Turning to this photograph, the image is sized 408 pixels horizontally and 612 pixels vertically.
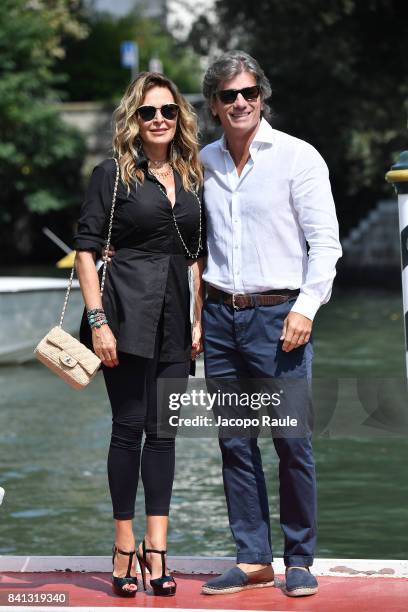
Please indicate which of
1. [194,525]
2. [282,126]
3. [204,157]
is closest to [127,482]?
[204,157]

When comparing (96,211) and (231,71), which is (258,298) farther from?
(231,71)

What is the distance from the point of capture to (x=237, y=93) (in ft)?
16.1

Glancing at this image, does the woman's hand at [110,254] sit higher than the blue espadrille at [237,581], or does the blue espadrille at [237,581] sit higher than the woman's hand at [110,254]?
the woman's hand at [110,254]

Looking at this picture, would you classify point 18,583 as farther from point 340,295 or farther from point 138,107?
point 340,295

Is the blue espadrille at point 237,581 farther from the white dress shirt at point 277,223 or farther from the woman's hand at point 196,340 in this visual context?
the white dress shirt at point 277,223

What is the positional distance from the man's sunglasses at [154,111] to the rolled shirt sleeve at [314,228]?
50 cm

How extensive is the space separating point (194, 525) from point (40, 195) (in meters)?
35.7

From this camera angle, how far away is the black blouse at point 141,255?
4914 mm

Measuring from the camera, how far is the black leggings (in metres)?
4.96

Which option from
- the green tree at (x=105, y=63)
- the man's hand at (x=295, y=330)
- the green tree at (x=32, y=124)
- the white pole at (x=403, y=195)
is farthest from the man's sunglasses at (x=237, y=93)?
the green tree at (x=105, y=63)

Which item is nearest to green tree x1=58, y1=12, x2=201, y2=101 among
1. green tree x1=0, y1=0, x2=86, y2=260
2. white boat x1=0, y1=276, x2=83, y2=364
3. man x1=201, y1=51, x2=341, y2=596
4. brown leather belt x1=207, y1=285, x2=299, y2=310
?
green tree x1=0, y1=0, x2=86, y2=260

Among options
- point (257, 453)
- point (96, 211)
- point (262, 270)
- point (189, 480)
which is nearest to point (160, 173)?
point (96, 211)

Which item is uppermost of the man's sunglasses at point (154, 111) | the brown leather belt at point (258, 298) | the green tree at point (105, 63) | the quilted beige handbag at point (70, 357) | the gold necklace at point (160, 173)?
the green tree at point (105, 63)

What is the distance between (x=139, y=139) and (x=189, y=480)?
4.36m
